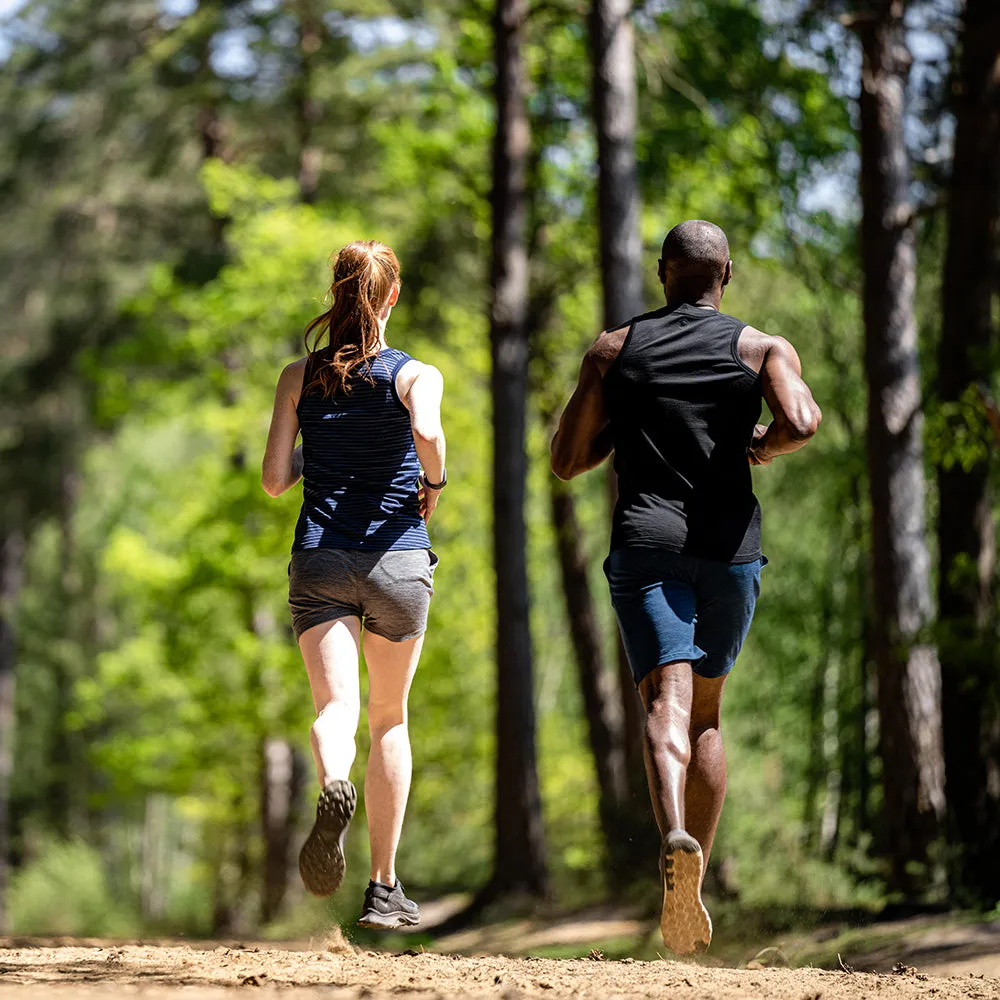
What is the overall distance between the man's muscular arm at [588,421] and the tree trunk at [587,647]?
14128mm

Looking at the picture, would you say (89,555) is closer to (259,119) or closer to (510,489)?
(259,119)

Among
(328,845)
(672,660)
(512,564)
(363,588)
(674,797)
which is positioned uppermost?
(512,564)

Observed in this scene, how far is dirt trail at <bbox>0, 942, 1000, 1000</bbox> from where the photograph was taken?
13.4 ft

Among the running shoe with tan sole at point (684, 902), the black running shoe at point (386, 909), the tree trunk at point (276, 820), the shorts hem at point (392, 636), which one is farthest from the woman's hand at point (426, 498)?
the tree trunk at point (276, 820)

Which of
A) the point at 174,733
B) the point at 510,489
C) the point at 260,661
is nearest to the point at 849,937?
the point at 510,489

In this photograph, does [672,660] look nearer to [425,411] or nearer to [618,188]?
[425,411]

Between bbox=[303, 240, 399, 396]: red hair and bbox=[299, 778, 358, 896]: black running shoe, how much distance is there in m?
1.37

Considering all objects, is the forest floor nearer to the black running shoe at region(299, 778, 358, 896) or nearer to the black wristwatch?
the black running shoe at region(299, 778, 358, 896)

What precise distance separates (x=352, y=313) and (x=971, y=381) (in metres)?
6.59

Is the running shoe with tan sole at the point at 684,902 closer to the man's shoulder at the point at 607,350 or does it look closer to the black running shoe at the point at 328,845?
the black running shoe at the point at 328,845

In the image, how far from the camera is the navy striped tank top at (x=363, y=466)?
16.3ft

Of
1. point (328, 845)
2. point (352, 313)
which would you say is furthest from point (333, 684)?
point (352, 313)

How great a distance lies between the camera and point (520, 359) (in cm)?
1565

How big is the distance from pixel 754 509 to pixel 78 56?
21.5 meters
